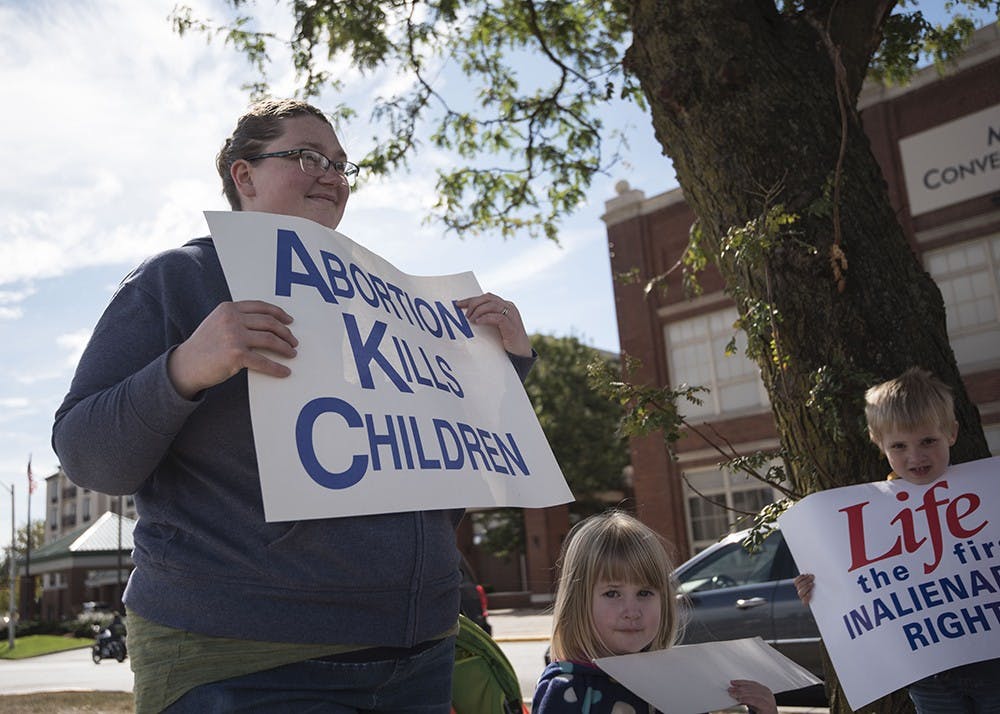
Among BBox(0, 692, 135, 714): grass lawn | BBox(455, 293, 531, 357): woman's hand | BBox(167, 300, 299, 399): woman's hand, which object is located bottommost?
BBox(0, 692, 135, 714): grass lawn

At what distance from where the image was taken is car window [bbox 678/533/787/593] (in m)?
8.05

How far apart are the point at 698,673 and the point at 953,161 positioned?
2058 cm

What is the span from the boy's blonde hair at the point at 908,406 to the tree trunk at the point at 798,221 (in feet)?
0.93

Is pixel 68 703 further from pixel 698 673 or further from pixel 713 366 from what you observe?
pixel 713 366

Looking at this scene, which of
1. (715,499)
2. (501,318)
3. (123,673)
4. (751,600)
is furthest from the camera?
(715,499)

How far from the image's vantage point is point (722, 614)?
8031 millimetres

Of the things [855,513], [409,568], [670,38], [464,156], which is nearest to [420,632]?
[409,568]

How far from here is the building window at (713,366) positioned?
23219 millimetres

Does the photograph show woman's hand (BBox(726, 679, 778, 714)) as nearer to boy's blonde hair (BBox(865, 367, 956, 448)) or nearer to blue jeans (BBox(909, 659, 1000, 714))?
blue jeans (BBox(909, 659, 1000, 714))

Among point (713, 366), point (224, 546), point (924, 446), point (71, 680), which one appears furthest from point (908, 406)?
point (713, 366)

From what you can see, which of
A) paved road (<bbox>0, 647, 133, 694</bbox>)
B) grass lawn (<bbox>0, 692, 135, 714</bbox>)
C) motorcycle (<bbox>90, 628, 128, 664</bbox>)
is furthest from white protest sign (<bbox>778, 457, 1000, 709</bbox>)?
motorcycle (<bbox>90, 628, 128, 664</bbox>)

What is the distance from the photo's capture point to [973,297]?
64.1 feet

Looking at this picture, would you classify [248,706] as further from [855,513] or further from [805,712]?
[805,712]

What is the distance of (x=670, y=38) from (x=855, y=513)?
2.27m
